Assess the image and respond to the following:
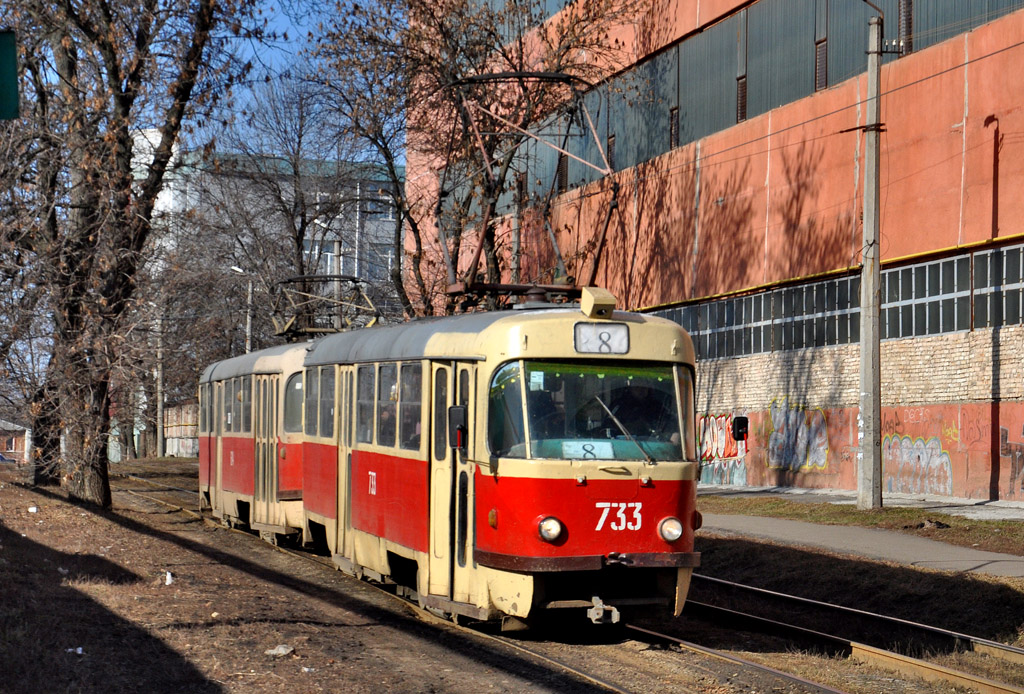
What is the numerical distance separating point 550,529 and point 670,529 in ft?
3.23

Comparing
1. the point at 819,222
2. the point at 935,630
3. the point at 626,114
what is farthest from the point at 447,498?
the point at 626,114

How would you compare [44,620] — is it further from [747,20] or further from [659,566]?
[747,20]

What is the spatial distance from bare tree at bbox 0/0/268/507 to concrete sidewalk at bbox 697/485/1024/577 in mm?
9852

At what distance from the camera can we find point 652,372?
1020 centimetres

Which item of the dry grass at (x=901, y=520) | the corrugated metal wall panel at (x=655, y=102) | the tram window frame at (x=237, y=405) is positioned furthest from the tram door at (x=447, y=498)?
the corrugated metal wall panel at (x=655, y=102)

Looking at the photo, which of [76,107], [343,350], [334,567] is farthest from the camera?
[76,107]

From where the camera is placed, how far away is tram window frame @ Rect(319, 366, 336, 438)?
14.4 metres

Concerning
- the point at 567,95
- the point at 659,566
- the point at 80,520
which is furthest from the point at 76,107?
the point at 567,95

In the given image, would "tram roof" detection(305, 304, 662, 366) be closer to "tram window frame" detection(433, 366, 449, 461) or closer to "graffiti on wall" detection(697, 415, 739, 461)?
"tram window frame" detection(433, 366, 449, 461)

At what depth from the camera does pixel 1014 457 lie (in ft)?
72.5

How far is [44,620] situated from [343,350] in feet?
15.9

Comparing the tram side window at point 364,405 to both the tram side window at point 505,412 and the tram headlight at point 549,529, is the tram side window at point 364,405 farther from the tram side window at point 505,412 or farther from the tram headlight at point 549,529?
the tram headlight at point 549,529

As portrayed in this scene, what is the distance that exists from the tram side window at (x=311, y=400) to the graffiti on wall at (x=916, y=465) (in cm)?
1337

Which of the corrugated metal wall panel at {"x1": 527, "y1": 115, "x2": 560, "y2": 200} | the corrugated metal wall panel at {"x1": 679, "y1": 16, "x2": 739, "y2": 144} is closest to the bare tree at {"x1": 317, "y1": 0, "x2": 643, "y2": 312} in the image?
the corrugated metal wall panel at {"x1": 679, "y1": 16, "x2": 739, "y2": 144}
